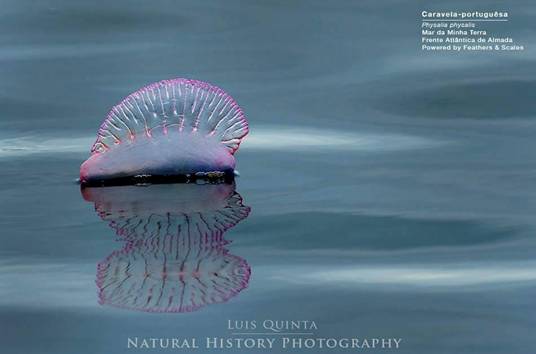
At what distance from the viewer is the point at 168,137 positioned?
478 cm

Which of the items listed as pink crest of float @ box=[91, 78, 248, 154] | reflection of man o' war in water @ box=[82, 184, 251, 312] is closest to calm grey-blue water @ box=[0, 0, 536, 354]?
reflection of man o' war in water @ box=[82, 184, 251, 312]

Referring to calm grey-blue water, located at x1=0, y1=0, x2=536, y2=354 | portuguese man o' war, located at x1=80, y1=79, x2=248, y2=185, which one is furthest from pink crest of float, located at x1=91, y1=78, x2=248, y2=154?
calm grey-blue water, located at x1=0, y1=0, x2=536, y2=354

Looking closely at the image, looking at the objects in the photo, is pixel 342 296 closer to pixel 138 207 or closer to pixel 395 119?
pixel 138 207

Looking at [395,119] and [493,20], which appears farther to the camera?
[493,20]

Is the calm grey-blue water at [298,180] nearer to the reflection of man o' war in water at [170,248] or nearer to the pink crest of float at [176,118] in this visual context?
the reflection of man o' war in water at [170,248]

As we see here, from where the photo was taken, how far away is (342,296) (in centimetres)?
372

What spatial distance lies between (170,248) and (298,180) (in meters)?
0.77

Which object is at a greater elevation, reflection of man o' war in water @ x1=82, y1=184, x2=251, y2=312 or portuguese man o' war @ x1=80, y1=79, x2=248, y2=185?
portuguese man o' war @ x1=80, y1=79, x2=248, y2=185

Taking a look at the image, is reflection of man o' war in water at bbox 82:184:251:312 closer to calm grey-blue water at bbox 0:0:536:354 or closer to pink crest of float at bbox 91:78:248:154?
calm grey-blue water at bbox 0:0:536:354

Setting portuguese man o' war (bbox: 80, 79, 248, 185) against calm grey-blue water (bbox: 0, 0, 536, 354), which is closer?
calm grey-blue water (bbox: 0, 0, 536, 354)

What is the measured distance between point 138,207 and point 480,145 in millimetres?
1335

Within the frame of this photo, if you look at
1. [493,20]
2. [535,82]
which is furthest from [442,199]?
[493,20]

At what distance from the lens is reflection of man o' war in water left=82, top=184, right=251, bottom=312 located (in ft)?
12.2

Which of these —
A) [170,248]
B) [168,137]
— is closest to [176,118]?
[168,137]
